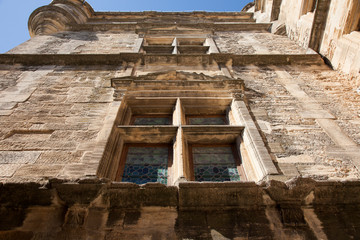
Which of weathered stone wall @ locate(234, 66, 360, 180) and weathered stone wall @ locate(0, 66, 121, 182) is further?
weathered stone wall @ locate(234, 66, 360, 180)

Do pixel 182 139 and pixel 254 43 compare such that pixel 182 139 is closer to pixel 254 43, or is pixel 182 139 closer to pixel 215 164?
pixel 215 164

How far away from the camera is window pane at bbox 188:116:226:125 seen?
3.94 meters

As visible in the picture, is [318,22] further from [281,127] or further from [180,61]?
[281,127]

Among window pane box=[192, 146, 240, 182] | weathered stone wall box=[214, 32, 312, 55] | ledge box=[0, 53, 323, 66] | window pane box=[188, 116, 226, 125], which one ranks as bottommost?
window pane box=[192, 146, 240, 182]

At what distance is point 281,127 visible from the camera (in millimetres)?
3480

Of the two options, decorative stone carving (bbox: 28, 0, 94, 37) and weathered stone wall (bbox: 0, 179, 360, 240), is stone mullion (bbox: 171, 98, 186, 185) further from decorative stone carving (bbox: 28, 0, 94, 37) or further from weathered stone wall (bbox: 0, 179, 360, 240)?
decorative stone carving (bbox: 28, 0, 94, 37)

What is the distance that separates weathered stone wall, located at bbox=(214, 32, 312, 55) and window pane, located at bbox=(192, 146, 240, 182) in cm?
412

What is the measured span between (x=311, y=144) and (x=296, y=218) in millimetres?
1377

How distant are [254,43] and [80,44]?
17.2 ft

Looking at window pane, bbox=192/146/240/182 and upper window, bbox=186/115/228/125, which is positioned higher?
upper window, bbox=186/115/228/125

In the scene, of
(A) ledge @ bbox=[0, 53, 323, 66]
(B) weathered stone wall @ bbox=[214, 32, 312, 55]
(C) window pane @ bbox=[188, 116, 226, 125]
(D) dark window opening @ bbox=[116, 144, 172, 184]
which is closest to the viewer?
(D) dark window opening @ bbox=[116, 144, 172, 184]

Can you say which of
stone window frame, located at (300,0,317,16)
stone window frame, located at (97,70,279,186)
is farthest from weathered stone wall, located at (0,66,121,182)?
stone window frame, located at (300,0,317,16)

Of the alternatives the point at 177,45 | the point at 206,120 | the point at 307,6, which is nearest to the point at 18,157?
the point at 206,120

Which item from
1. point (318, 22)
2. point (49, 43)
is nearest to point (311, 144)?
point (318, 22)
